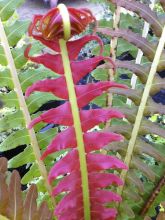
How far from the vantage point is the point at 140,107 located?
75 centimetres

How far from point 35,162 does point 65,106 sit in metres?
0.33

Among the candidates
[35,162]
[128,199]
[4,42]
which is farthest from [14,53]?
[128,199]

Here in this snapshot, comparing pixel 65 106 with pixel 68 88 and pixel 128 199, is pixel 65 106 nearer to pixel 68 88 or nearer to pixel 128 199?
pixel 68 88

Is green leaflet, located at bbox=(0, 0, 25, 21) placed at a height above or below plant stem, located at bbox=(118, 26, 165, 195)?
above

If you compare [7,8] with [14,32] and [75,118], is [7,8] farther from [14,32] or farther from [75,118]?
[75,118]

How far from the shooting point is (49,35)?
1.59ft

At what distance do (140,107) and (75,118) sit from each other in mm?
213

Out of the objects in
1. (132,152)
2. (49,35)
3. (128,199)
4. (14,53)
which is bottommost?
(128,199)

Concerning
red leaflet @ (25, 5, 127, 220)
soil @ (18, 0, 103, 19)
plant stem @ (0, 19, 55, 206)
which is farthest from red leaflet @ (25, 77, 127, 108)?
soil @ (18, 0, 103, 19)

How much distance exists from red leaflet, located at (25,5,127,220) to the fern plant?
0.10 metres

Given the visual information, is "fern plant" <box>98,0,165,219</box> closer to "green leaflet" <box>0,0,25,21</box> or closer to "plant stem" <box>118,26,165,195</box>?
"plant stem" <box>118,26,165,195</box>

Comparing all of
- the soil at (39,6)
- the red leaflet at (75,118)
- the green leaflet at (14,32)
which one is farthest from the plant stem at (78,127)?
the soil at (39,6)

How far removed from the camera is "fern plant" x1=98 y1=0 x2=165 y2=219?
0.72 metres

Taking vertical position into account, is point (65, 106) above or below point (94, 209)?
above
